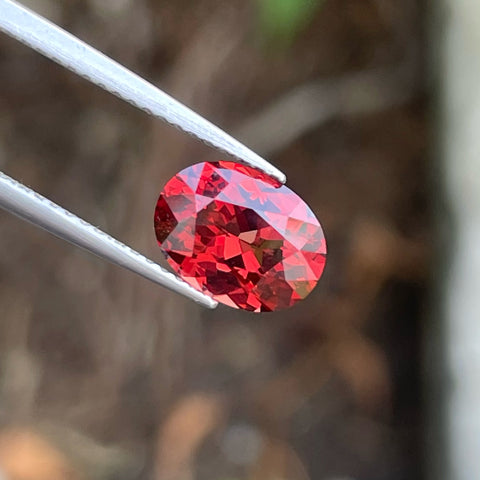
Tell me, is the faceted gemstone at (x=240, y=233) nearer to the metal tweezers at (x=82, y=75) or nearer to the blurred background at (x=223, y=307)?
the metal tweezers at (x=82, y=75)

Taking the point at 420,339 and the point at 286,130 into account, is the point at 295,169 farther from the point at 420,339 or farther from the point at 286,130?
the point at 420,339

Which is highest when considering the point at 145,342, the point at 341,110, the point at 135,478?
the point at 341,110

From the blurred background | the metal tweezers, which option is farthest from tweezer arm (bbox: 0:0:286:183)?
the blurred background

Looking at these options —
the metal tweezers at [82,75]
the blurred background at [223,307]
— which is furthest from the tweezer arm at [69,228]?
the blurred background at [223,307]

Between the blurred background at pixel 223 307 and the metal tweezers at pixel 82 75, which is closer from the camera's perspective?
the metal tweezers at pixel 82 75

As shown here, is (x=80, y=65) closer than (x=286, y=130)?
Yes

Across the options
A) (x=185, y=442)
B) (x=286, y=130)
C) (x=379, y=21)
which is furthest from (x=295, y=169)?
(x=185, y=442)

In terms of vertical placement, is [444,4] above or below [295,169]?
above
